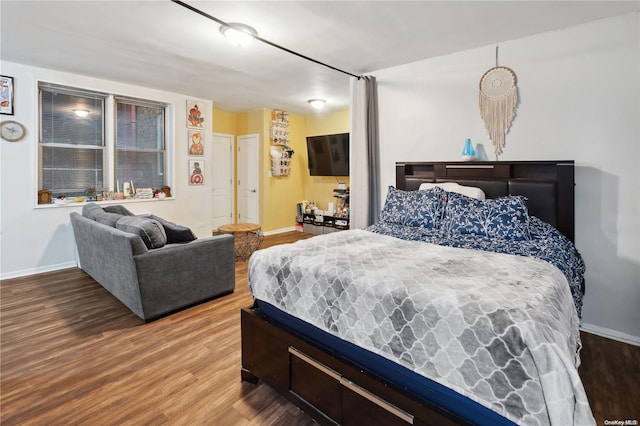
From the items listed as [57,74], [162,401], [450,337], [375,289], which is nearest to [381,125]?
[375,289]

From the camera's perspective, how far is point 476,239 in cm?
257

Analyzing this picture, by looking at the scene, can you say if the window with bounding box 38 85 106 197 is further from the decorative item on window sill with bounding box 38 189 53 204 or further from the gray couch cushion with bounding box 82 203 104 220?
the gray couch cushion with bounding box 82 203 104 220

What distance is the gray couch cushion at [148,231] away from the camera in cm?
291

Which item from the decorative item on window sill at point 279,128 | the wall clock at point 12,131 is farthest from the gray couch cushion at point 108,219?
the decorative item on window sill at point 279,128

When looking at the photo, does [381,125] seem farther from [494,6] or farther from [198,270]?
[198,270]

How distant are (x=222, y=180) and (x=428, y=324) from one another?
20.6 ft

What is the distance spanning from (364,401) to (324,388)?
0.25 meters

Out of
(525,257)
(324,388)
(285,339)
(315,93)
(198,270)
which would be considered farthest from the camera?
(315,93)

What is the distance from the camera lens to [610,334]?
2775 mm

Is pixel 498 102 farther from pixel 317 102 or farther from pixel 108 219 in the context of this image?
pixel 108 219

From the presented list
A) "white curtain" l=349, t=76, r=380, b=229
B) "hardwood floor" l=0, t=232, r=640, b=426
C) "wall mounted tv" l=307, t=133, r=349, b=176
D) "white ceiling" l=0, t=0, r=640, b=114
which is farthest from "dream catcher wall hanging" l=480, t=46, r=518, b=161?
"wall mounted tv" l=307, t=133, r=349, b=176

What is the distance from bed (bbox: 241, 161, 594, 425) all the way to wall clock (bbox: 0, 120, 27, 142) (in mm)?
3999

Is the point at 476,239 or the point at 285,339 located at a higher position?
the point at 476,239

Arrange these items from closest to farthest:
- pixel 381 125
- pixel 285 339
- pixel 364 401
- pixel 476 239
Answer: pixel 364 401 → pixel 285 339 → pixel 476 239 → pixel 381 125
